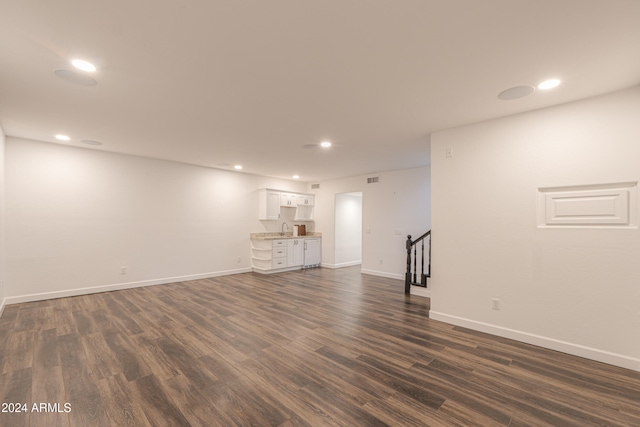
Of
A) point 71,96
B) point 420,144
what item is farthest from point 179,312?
point 420,144

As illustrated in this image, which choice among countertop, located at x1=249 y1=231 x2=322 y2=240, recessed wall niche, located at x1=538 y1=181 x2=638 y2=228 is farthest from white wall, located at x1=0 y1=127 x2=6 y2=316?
recessed wall niche, located at x1=538 y1=181 x2=638 y2=228

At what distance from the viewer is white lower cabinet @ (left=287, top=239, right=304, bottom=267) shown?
7513 millimetres

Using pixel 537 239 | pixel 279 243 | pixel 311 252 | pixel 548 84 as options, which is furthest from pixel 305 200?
pixel 548 84

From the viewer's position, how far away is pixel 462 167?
3529mm

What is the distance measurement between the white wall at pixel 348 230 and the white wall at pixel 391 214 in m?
0.86

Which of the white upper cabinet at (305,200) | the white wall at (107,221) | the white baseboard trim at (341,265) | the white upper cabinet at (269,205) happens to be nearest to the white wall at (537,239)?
the white baseboard trim at (341,265)

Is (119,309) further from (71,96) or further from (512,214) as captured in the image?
(512,214)

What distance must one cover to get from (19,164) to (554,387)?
25.2 feet

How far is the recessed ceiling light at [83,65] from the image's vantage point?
219 centimetres

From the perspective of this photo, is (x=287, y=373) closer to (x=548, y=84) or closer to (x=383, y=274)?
(x=548, y=84)

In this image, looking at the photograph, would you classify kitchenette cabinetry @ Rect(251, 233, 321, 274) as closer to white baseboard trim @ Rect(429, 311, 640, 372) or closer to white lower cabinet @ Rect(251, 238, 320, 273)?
white lower cabinet @ Rect(251, 238, 320, 273)

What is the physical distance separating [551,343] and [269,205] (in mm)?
6326

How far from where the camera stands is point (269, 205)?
7.50 m

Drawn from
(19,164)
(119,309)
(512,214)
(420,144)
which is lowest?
(119,309)
